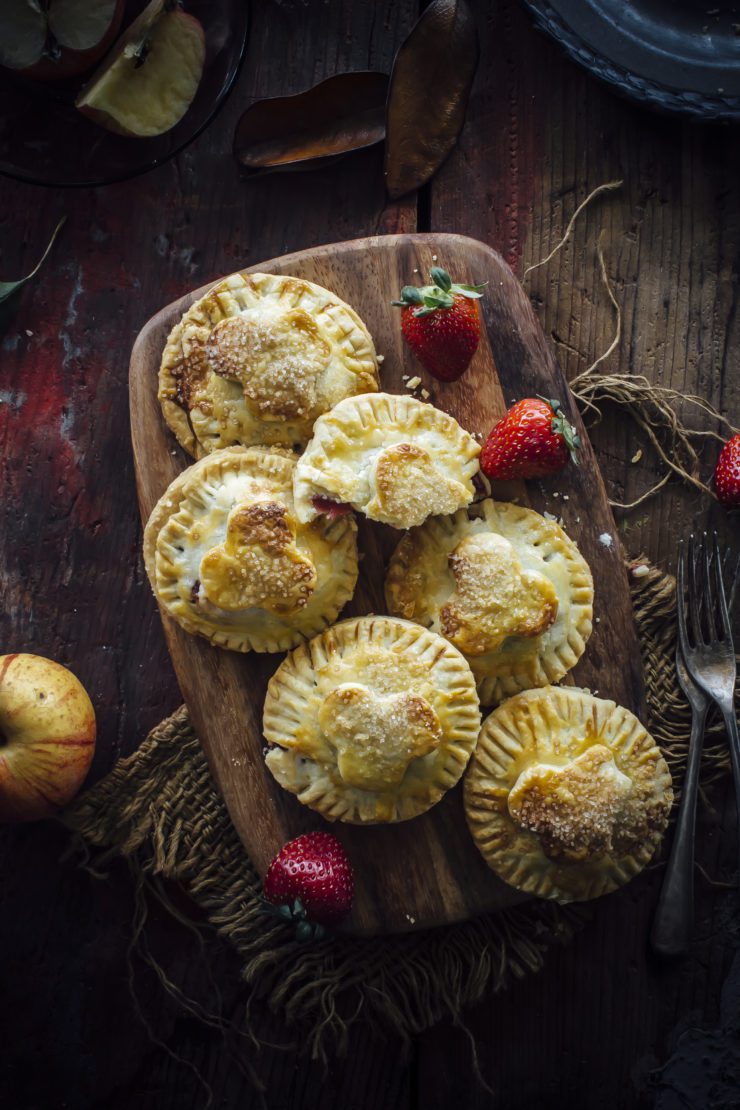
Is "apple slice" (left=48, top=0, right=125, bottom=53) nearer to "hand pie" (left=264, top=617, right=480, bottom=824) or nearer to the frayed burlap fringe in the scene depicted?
"hand pie" (left=264, top=617, right=480, bottom=824)

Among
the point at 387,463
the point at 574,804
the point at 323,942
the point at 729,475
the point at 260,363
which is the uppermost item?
the point at 260,363

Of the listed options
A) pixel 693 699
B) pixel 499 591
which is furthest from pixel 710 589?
pixel 499 591

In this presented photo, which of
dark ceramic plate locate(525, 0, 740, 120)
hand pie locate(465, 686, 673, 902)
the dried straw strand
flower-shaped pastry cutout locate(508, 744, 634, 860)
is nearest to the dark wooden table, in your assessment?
the dried straw strand

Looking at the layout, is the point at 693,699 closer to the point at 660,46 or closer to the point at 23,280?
the point at 660,46

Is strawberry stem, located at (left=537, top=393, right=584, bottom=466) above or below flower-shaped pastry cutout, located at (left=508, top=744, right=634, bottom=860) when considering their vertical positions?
above

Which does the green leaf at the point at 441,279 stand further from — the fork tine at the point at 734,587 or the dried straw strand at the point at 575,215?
the fork tine at the point at 734,587

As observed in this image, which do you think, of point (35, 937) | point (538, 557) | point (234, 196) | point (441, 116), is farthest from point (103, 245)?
point (35, 937)
